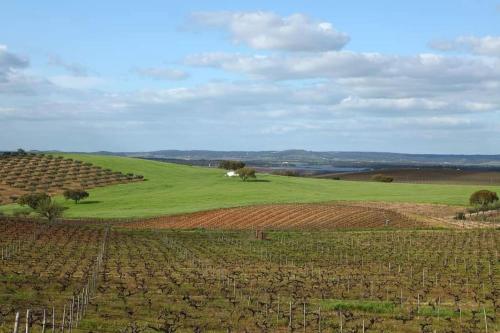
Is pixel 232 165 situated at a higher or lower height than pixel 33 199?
higher

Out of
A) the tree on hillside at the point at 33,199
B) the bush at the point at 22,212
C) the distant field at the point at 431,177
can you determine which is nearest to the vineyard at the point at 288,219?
the tree on hillside at the point at 33,199

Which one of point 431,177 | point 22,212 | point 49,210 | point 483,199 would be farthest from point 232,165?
point 49,210

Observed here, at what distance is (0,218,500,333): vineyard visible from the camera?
2762 centimetres

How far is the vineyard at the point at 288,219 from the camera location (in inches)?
3127

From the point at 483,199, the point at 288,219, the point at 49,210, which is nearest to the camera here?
the point at 288,219

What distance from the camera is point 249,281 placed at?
131 feet

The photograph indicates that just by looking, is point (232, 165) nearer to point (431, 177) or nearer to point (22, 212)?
point (431, 177)

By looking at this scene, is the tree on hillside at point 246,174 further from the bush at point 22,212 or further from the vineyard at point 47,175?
the bush at point 22,212

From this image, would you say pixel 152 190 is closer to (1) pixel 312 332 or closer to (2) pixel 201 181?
(2) pixel 201 181

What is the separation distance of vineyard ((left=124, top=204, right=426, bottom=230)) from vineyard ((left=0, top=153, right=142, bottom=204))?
131 ft

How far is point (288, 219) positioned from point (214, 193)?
120ft

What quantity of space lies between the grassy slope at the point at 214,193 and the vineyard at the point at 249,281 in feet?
102

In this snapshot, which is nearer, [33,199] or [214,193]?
[33,199]

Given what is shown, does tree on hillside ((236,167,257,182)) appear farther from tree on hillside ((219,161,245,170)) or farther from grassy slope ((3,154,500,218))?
tree on hillside ((219,161,245,170))
